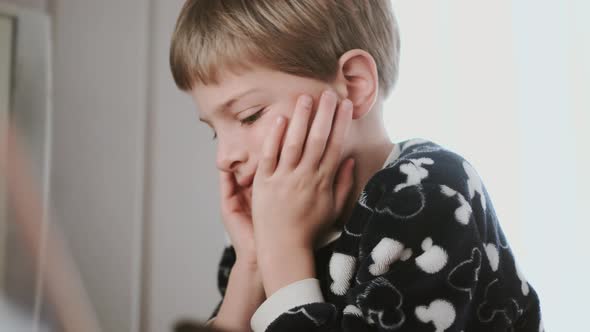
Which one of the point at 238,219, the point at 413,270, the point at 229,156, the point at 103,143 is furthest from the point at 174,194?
the point at 413,270

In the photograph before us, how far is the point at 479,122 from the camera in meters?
1.46

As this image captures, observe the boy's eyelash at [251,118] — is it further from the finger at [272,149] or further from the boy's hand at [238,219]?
the boy's hand at [238,219]

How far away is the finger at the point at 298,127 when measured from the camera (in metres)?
0.73

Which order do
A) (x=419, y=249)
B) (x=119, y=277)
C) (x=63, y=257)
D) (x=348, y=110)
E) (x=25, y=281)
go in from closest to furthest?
(x=419, y=249), (x=348, y=110), (x=25, y=281), (x=63, y=257), (x=119, y=277)

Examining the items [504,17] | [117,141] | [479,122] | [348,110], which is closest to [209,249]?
[117,141]

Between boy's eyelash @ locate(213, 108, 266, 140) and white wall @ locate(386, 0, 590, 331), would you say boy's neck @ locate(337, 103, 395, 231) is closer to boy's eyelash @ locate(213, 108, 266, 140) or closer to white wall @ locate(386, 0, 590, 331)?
boy's eyelash @ locate(213, 108, 266, 140)

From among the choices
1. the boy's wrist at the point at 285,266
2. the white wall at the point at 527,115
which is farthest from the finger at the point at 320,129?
the white wall at the point at 527,115

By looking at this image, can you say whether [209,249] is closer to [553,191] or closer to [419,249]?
[553,191]

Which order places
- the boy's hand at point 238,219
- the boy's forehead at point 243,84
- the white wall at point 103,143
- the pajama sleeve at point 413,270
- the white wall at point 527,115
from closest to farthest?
the pajama sleeve at point 413,270, the boy's forehead at point 243,84, the boy's hand at point 238,219, the white wall at point 527,115, the white wall at point 103,143

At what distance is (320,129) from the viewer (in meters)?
0.73

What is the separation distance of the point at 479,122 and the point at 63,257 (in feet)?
3.43

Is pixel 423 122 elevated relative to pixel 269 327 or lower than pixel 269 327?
elevated

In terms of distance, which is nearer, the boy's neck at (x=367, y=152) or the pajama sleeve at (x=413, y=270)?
the pajama sleeve at (x=413, y=270)

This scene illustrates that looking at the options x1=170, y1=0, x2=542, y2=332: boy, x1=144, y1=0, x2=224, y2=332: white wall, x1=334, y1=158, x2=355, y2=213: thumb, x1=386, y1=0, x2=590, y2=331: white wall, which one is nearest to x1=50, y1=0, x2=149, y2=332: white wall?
x1=144, y1=0, x2=224, y2=332: white wall
